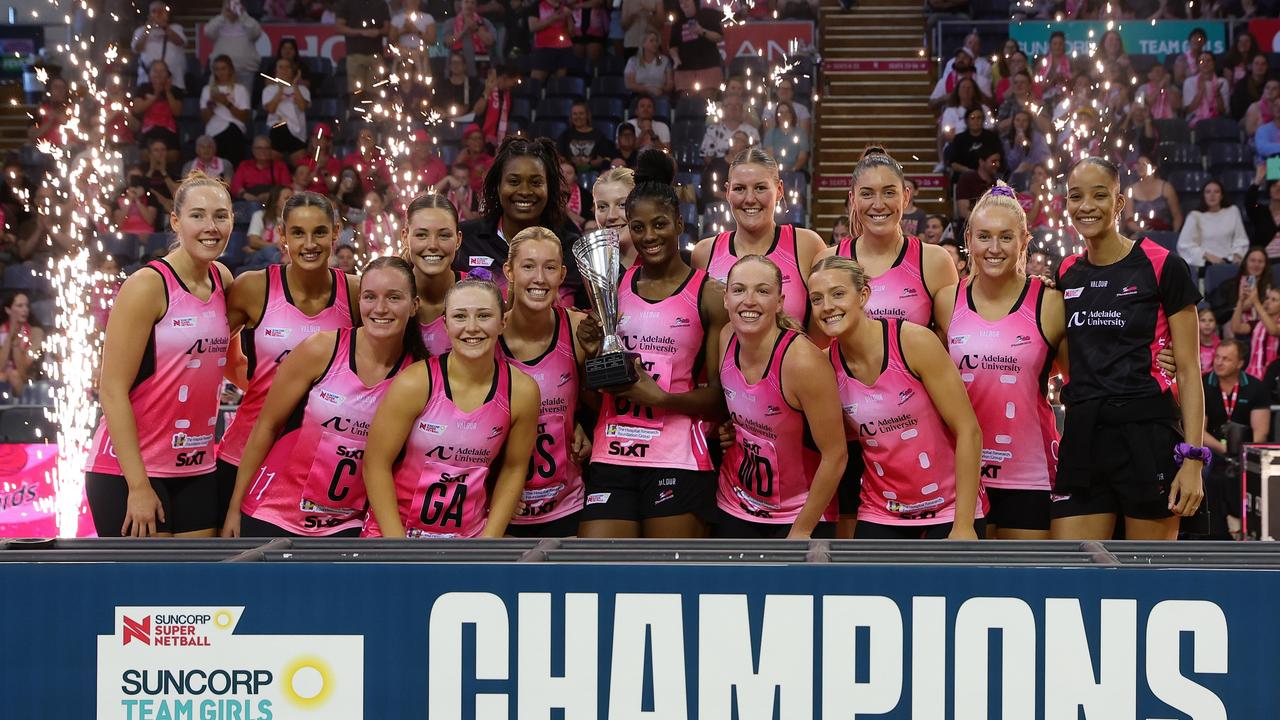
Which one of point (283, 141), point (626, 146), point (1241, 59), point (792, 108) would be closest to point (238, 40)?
point (283, 141)

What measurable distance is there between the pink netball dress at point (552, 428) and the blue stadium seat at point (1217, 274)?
7.17m

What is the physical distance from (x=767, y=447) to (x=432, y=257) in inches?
46.6

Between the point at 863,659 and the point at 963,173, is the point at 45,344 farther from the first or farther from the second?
the point at 863,659

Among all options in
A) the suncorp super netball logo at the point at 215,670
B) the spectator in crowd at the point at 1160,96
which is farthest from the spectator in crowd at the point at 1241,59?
the suncorp super netball logo at the point at 215,670

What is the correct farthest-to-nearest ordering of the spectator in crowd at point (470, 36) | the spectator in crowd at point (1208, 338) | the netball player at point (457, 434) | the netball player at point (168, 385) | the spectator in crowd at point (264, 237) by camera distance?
1. the spectator in crowd at point (470, 36)
2. the spectator in crowd at point (264, 237)
3. the spectator in crowd at point (1208, 338)
4. the netball player at point (168, 385)
5. the netball player at point (457, 434)

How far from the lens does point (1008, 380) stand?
12.5 feet

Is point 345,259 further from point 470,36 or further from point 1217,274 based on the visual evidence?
point 1217,274

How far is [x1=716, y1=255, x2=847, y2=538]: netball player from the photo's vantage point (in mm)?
3535

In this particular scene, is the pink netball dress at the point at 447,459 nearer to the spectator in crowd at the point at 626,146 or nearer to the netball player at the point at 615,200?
the netball player at the point at 615,200

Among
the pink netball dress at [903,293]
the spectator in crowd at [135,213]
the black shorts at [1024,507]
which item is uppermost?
the spectator in crowd at [135,213]

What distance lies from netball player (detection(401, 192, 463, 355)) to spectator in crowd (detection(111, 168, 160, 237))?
720 cm

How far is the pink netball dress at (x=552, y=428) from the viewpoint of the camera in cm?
379

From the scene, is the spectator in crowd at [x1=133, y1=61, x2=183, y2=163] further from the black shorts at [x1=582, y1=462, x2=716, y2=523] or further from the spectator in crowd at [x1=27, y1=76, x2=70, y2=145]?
the black shorts at [x1=582, y1=462, x2=716, y2=523]

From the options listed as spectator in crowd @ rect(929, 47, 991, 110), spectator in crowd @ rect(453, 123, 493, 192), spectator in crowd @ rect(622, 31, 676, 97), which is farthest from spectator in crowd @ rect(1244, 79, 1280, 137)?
spectator in crowd @ rect(453, 123, 493, 192)
